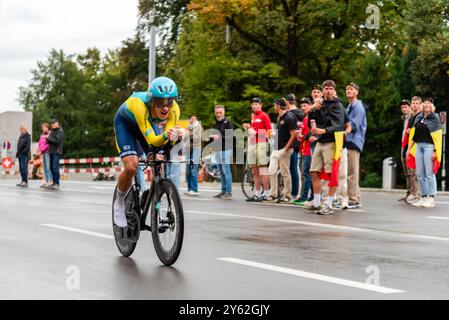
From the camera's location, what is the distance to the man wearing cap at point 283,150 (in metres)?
16.9

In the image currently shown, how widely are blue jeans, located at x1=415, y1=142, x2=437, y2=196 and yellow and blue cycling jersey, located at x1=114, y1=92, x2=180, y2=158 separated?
9.08 metres

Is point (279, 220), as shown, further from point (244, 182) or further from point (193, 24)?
point (193, 24)

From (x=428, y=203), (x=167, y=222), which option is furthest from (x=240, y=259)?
(x=428, y=203)

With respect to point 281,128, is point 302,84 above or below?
above

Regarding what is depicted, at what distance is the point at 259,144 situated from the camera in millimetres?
17984

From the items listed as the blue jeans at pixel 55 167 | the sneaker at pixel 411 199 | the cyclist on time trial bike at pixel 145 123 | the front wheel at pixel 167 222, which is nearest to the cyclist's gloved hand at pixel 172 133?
the cyclist on time trial bike at pixel 145 123

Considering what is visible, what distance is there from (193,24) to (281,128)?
86.2 ft

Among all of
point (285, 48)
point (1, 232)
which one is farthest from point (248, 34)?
point (1, 232)

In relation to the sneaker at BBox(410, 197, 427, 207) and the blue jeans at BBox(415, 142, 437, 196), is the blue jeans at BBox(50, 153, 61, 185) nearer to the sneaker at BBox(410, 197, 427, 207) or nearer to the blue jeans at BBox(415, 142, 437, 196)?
the sneaker at BBox(410, 197, 427, 207)

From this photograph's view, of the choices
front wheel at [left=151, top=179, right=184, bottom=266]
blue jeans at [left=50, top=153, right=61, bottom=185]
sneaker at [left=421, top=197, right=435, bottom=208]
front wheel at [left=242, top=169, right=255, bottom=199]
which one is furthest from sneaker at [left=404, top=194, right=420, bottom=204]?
front wheel at [left=151, top=179, right=184, bottom=266]

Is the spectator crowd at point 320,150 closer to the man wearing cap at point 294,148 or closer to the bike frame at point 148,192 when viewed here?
the man wearing cap at point 294,148

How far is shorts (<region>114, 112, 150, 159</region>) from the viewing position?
27.1 ft

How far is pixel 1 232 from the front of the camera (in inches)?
420

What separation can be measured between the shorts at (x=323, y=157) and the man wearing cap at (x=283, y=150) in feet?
7.75
